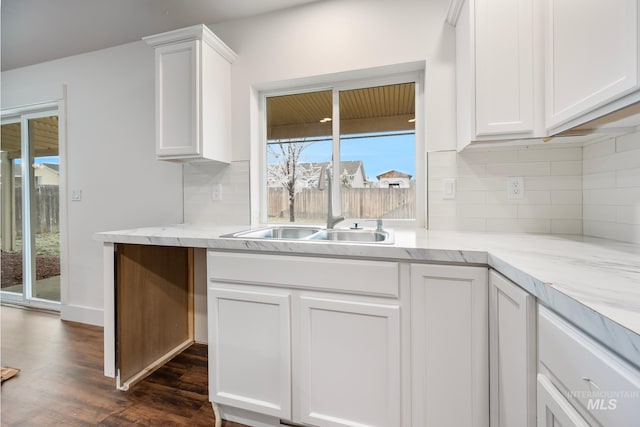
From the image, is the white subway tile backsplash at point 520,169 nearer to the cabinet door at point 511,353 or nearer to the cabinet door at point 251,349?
the cabinet door at point 511,353

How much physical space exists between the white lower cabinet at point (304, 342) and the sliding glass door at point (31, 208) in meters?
2.51

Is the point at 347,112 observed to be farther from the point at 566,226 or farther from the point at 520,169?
the point at 566,226

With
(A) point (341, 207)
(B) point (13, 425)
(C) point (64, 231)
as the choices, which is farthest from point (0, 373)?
(A) point (341, 207)

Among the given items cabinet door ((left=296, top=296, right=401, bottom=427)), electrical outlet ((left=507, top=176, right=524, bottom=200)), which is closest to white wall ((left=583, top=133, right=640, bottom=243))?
electrical outlet ((left=507, top=176, right=524, bottom=200))

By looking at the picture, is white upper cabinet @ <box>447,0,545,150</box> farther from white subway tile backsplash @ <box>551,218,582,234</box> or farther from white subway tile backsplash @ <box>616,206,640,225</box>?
white subway tile backsplash @ <box>551,218,582,234</box>

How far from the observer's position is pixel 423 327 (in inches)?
41.4

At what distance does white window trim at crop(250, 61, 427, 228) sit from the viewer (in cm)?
180

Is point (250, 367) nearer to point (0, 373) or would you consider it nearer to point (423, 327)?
point (423, 327)

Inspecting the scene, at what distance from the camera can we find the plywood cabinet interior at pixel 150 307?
1.56 metres

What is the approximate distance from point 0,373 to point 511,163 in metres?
3.18

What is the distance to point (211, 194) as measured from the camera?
2.11m

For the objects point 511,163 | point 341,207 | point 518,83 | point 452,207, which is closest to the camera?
point 518,83

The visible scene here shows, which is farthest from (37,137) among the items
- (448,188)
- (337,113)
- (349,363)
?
(448,188)

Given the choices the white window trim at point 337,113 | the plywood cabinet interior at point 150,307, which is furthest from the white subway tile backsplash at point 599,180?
the plywood cabinet interior at point 150,307
